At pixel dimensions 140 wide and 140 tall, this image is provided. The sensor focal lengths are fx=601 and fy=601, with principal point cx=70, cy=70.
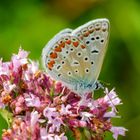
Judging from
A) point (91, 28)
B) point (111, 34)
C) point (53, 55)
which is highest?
point (111, 34)

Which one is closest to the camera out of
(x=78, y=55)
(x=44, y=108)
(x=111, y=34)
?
(x=44, y=108)

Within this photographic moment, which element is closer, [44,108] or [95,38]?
[44,108]

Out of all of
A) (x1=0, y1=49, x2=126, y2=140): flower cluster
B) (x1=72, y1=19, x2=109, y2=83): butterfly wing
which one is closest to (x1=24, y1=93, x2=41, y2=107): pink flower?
(x1=0, y1=49, x2=126, y2=140): flower cluster

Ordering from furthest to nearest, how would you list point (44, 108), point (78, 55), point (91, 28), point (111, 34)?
point (111, 34) < point (78, 55) < point (91, 28) < point (44, 108)

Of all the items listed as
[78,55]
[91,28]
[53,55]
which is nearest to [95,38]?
[91,28]

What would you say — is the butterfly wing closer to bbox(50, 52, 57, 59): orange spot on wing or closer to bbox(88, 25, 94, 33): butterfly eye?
bbox(88, 25, 94, 33): butterfly eye

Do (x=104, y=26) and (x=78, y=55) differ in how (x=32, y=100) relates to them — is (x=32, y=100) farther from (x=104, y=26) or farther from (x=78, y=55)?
(x=104, y=26)
